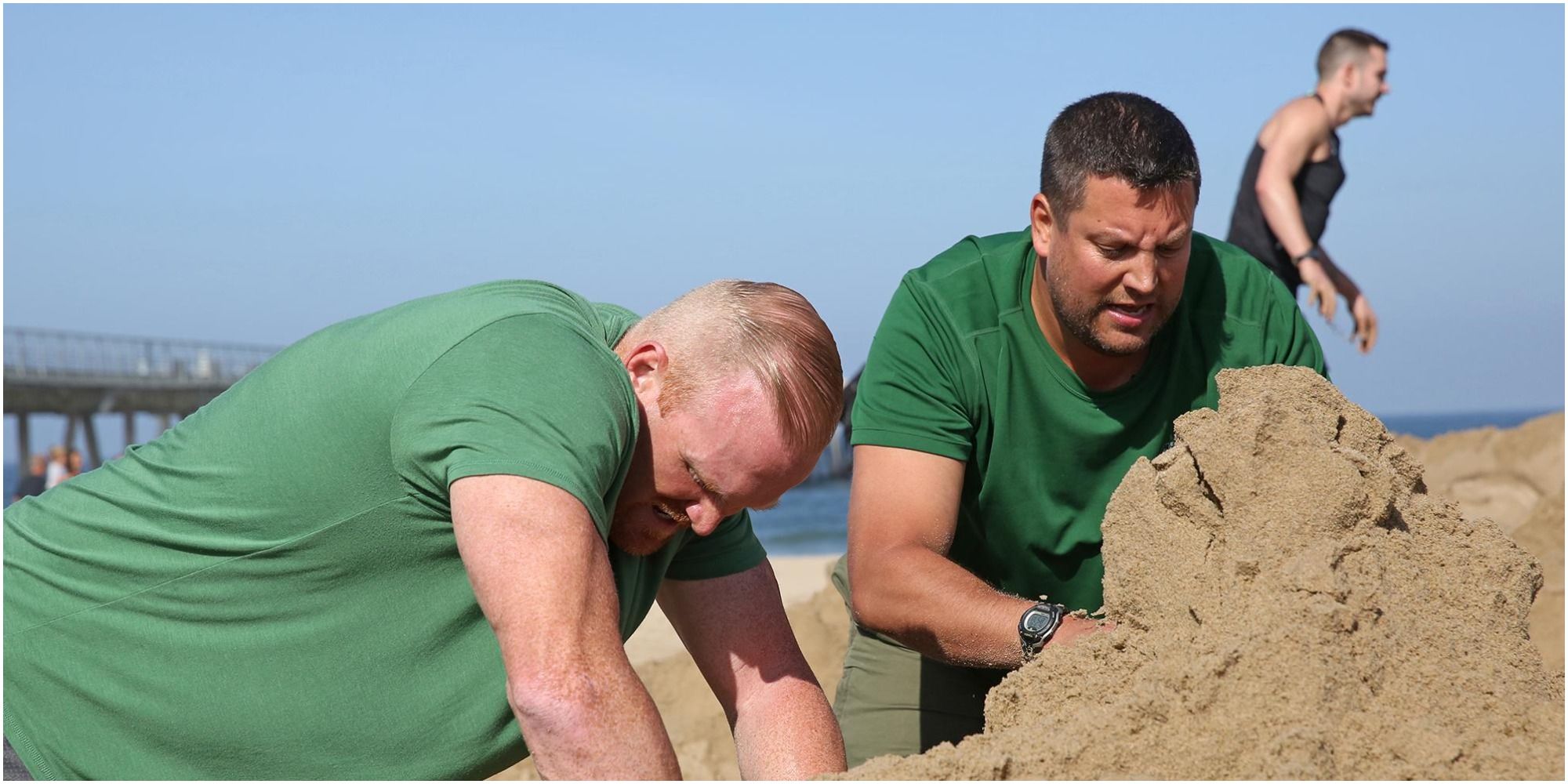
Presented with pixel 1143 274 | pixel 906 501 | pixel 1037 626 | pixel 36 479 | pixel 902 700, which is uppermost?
pixel 1143 274

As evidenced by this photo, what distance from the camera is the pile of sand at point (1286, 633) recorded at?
181 cm

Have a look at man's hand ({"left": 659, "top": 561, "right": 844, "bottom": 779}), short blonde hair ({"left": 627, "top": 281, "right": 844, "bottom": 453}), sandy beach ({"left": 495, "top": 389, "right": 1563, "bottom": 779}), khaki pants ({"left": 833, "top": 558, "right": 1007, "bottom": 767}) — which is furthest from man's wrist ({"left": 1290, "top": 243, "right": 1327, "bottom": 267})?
short blonde hair ({"left": 627, "top": 281, "right": 844, "bottom": 453})

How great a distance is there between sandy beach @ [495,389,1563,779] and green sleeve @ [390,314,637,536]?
2.00ft

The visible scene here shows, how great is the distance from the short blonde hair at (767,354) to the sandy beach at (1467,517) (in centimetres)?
56

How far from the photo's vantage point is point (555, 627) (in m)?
1.77

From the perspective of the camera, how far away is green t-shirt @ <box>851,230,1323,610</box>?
10.7ft

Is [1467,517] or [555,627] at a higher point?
[555,627]

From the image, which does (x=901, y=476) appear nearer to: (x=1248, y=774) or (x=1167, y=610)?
(x=1167, y=610)

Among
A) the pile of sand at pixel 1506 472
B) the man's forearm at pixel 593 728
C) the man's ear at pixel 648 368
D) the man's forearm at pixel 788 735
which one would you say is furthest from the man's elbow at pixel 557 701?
the pile of sand at pixel 1506 472

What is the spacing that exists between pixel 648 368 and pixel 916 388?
46.3 inches

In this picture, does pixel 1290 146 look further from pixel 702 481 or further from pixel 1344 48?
pixel 702 481

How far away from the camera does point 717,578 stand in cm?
269

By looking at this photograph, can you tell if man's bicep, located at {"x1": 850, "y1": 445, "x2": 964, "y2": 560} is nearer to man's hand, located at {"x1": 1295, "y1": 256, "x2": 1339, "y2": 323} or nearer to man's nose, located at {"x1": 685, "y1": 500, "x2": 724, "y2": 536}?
man's nose, located at {"x1": 685, "y1": 500, "x2": 724, "y2": 536}

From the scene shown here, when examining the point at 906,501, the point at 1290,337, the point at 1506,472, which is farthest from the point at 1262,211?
the point at 1506,472
